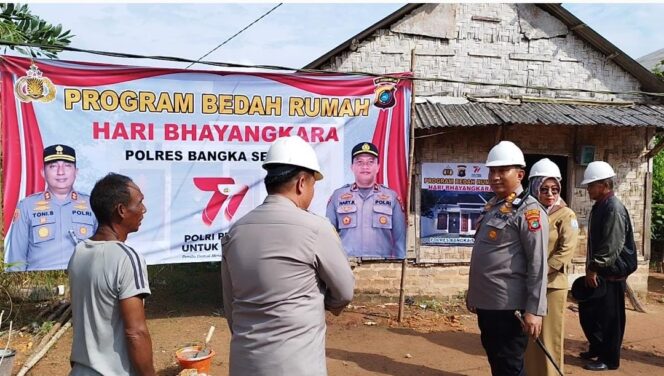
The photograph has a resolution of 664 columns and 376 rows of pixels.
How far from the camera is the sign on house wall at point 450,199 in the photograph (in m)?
7.02

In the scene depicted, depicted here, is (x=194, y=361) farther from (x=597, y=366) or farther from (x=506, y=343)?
(x=597, y=366)

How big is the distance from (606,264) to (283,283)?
3.70 meters

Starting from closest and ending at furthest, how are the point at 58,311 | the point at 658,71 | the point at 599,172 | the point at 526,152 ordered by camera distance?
1. the point at 599,172
2. the point at 58,311
3. the point at 526,152
4. the point at 658,71

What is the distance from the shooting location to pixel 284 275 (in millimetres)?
1999

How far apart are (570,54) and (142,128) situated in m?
6.01

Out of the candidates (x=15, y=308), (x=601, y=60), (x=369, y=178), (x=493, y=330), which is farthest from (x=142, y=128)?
(x=601, y=60)

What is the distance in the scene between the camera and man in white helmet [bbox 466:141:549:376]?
3176 mm

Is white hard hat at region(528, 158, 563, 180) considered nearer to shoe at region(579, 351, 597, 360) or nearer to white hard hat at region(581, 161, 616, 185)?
white hard hat at region(581, 161, 616, 185)

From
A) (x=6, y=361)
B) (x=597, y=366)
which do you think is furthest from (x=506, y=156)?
(x=6, y=361)

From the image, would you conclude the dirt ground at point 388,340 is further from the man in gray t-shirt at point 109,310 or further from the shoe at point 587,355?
the man in gray t-shirt at point 109,310

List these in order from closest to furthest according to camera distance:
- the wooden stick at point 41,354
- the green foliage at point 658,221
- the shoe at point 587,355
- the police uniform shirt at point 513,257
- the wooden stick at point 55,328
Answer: the police uniform shirt at point 513,257, the wooden stick at point 41,354, the shoe at point 587,355, the wooden stick at point 55,328, the green foliage at point 658,221

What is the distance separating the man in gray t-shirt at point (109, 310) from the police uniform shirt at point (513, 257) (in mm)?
2171

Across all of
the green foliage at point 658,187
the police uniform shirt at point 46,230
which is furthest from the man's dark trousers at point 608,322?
the green foliage at point 658,187

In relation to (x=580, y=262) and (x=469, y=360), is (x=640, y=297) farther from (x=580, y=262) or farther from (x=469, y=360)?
(x=469, y=360)
